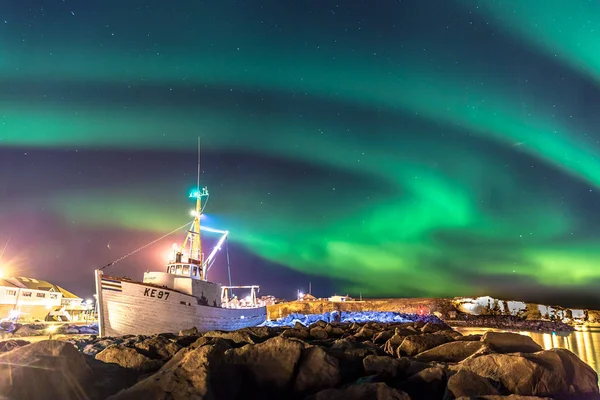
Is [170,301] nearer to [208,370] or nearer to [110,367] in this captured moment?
[110,367]

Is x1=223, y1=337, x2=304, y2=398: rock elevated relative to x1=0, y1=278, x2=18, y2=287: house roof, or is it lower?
lower

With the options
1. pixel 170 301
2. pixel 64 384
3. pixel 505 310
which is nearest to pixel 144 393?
pixel 64 384

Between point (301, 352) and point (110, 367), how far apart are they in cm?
393

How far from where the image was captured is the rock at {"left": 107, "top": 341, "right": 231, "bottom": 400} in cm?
523

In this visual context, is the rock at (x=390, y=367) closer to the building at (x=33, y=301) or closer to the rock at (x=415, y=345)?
the rock at (x=415, y=345)

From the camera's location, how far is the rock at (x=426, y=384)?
6836mm

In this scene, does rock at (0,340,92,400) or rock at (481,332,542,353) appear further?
rock at (481,332,542,353)

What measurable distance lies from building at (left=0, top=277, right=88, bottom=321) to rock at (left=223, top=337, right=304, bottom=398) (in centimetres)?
6460

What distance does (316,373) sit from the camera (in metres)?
6.68

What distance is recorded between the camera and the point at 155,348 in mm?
9586

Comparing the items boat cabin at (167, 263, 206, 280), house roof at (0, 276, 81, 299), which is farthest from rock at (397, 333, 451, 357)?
house roof at (0, 276, 81, 299)

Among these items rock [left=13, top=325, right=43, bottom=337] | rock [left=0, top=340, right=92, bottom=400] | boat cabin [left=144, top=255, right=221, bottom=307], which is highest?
boat cabin [left=144, top=255, right=221, bottom=307]

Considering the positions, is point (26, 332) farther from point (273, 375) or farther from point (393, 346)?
point (273, 375)

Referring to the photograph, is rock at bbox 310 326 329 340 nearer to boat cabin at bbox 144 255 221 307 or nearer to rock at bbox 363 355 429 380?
rock at bbox 363 355 429 380
